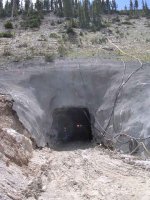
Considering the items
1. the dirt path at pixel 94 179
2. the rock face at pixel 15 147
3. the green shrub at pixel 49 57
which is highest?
the green shrub at pixel 49 57

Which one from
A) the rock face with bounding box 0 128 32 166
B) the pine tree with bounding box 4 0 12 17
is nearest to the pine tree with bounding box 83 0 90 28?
the pine tree with bounding box 4 0 12 17

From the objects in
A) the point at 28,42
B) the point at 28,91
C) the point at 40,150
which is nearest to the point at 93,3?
the point at 28,42

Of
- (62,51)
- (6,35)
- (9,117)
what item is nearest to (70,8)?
(6,35)

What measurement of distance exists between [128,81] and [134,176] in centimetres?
915

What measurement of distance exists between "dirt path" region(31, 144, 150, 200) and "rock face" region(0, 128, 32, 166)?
39.0 inches

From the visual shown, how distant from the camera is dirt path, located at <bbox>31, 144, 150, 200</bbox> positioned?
13180mm

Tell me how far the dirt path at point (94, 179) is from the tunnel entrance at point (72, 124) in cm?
878

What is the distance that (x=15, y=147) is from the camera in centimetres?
1628

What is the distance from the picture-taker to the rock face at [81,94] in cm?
2109

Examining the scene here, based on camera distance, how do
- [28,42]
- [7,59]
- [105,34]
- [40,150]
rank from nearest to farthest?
[40,150], [7,59], [28,42], [105,34]

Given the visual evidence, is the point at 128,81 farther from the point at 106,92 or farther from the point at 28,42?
the point at 28,42

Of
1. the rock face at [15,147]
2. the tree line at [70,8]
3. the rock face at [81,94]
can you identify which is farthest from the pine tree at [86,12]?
the rock face at [15,147]

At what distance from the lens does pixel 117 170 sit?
15.8 meters

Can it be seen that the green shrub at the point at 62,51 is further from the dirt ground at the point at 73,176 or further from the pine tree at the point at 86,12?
the pine tree at the point at 86,12
